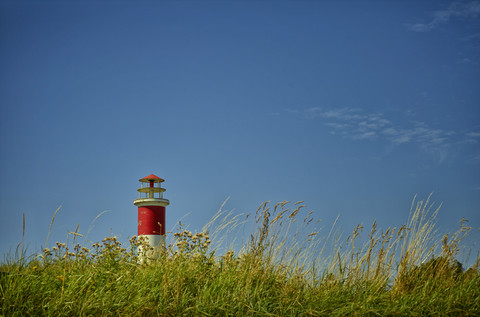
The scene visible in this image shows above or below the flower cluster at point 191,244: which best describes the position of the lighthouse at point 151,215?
above

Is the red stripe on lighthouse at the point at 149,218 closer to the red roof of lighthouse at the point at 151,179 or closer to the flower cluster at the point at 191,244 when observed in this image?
the red roof of lighthouse at the point at 151,179

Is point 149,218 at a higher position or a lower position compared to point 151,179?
lower

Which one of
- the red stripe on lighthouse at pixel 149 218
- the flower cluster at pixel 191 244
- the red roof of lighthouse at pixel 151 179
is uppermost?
the red roof of lighthouse at pixel 151 179

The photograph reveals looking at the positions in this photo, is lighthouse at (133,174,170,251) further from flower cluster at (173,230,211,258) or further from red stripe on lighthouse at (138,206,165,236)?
flower cluster at (173,230,211,258)

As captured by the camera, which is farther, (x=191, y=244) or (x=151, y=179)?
(x=151, y=179)

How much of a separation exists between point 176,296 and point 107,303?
638 millimetres

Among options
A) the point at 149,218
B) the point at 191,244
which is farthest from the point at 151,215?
the point at 191,244

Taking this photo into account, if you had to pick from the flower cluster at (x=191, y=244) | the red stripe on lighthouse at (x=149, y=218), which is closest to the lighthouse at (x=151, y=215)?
the red stripe on lighthouse at (x=149, y=218)

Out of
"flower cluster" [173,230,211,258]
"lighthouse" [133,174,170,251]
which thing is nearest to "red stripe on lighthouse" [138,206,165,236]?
"lighthouse" [133,174,170,251]

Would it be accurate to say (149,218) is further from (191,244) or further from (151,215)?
(191,244)

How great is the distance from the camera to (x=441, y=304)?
4.88 m

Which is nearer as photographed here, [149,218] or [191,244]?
[191,244]

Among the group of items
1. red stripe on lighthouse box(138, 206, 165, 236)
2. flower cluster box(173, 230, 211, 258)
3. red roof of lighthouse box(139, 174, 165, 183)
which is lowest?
flower cluster box(173, 230, 211, 258)

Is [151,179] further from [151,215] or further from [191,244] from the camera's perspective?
[191,244]
